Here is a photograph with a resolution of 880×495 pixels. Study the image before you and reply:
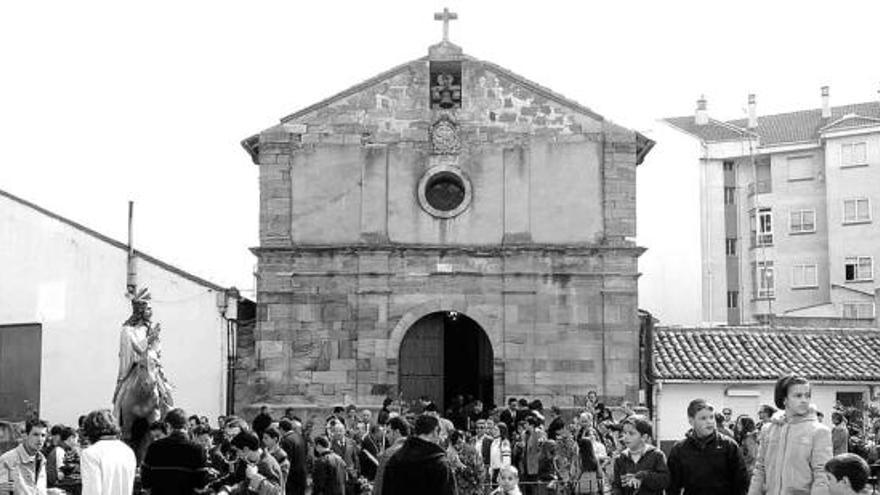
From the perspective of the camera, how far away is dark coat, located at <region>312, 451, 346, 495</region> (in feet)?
51.5

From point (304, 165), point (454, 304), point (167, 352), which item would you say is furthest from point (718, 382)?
point (167, 352)

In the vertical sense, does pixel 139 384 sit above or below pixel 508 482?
above

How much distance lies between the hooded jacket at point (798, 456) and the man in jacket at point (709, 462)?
73 cm

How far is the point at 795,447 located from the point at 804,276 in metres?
48.2

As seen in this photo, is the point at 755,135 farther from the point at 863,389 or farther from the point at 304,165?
the point at 304,165

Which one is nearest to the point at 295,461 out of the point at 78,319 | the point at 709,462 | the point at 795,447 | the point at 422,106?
the point at 709,462

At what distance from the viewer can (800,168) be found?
5681 centimetres

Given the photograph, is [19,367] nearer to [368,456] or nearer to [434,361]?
[434,361]

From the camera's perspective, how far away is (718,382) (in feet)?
94.8

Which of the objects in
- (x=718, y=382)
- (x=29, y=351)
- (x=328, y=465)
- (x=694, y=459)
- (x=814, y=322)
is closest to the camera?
(x=694, y=459)

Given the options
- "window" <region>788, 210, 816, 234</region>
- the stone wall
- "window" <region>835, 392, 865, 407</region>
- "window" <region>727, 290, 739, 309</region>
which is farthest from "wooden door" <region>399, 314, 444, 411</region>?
"window" <region>788, 210, 816, 234</region>

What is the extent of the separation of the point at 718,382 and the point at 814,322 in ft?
43.0

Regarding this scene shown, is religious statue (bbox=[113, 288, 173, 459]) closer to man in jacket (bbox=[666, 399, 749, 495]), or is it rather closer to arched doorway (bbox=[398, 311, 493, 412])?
man in jacket (bbox=[666, 399, 749, 495])

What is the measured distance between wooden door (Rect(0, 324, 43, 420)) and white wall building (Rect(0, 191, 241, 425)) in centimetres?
2
